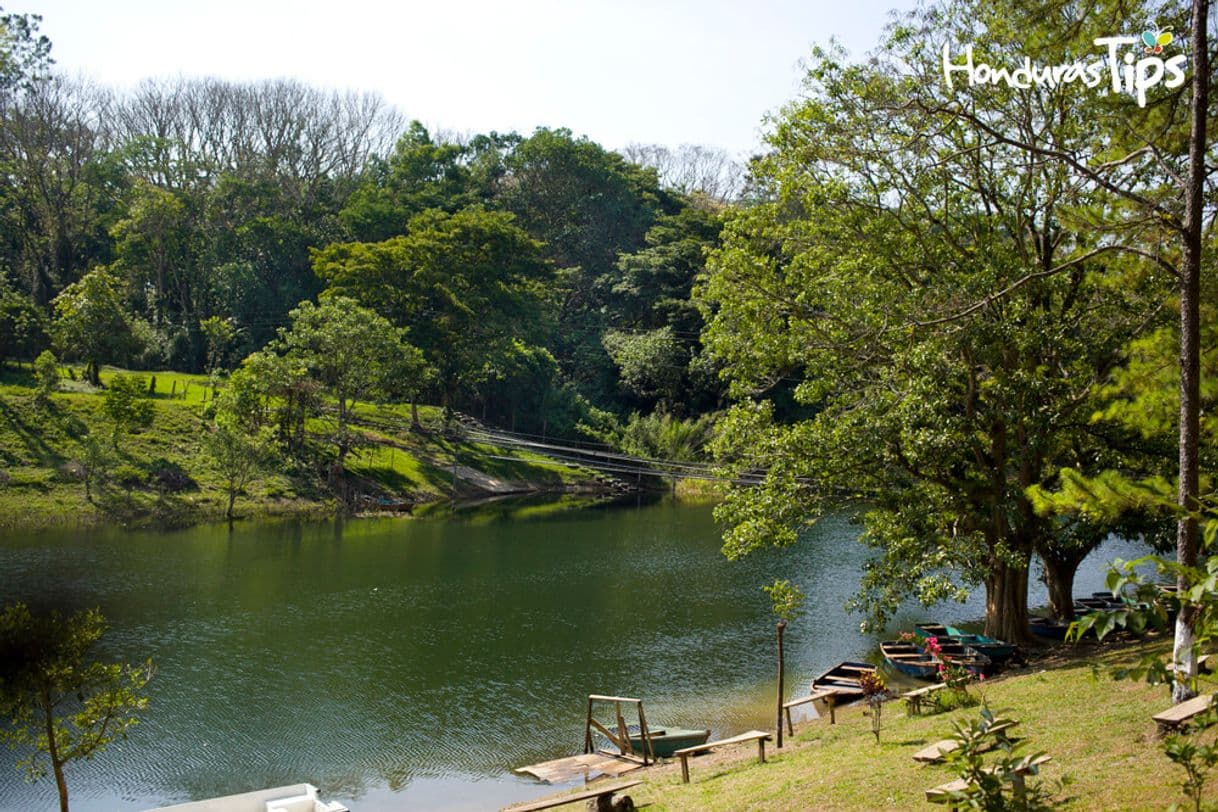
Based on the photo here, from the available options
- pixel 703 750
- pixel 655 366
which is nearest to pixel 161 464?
pixel 655 366

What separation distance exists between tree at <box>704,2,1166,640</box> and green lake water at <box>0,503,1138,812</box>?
4.34 m

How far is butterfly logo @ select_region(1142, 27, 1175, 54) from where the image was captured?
1371 cm

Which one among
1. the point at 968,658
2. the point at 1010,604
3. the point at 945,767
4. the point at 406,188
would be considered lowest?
the point at 968,658

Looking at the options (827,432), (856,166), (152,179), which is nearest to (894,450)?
(827,432)

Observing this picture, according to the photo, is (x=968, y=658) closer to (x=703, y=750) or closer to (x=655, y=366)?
(x=703, y=750)

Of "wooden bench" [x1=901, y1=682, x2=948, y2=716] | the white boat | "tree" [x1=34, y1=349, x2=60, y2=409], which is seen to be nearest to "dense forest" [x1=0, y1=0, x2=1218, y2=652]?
"wooden bench" [x1=901, y1=682, x2=948, y2=716]

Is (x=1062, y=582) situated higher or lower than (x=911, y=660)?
higher

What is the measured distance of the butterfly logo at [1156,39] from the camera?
13.7 meters

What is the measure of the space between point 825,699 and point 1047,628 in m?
6.73

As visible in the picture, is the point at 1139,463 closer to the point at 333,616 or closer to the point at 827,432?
the point at 827,432

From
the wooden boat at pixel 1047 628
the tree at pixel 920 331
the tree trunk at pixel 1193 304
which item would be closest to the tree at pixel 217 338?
the tree at pixel 920 331

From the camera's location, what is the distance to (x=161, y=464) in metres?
43.1

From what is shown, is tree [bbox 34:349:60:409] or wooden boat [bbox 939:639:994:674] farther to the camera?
tree [bbox 34:349:60:409]

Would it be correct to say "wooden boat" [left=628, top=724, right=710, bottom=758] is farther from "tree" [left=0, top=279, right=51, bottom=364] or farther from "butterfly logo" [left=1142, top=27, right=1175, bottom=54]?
"tree" [left=0, top=279, right=51, bottom=364]
